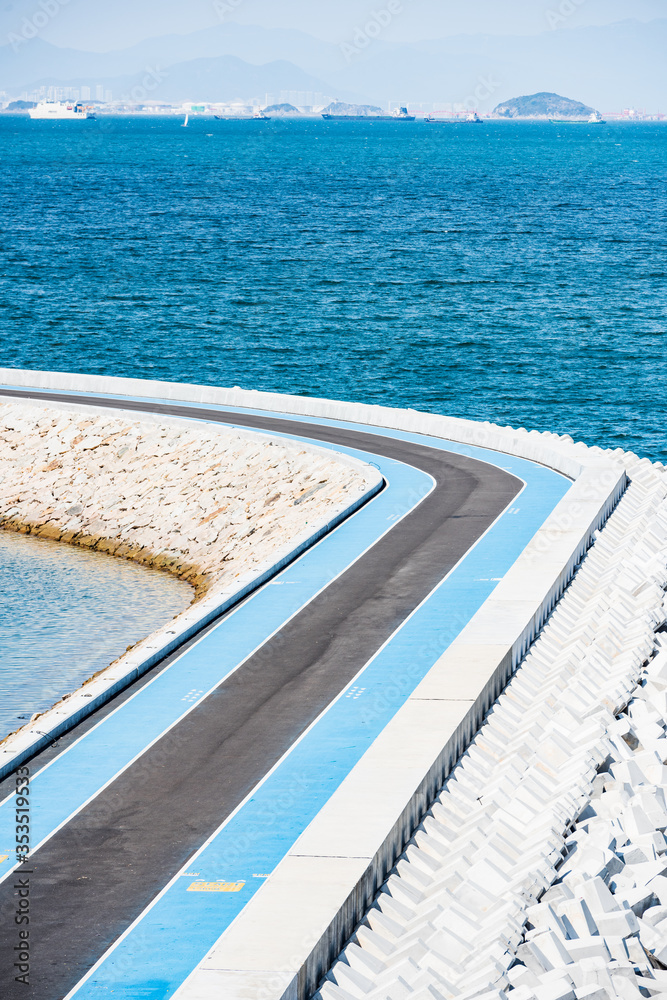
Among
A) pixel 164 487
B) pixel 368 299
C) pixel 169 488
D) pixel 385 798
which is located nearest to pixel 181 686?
pixel 385 798

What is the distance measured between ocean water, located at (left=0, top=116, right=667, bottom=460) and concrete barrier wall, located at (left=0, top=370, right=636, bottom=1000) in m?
23.0

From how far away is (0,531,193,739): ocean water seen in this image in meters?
22.6

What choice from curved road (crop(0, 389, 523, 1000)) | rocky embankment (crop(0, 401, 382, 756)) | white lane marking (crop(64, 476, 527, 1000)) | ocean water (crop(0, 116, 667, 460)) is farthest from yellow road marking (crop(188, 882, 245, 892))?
ocean water (crop(0, 116, 667, 460))

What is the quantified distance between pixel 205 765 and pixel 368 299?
2394 inches

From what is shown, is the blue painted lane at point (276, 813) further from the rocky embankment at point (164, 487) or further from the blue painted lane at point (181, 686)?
the rocky embankment at point (164, 487)

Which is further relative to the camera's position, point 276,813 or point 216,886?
point 276,813

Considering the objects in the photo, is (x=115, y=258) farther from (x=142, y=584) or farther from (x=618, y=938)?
(x=618, y=938)

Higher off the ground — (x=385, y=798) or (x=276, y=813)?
(x=385, y=798)

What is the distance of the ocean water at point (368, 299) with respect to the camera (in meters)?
54.5

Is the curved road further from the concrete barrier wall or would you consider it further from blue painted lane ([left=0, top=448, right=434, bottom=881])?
the concrete barrier wall

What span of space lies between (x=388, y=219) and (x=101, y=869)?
348ft

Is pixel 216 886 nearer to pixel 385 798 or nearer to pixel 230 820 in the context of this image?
pixel 230 820

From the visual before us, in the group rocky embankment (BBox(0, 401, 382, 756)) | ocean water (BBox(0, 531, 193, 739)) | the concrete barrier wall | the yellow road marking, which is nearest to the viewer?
the concrete barrier wall

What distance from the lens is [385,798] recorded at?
13.5m
